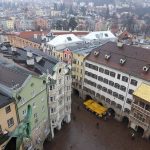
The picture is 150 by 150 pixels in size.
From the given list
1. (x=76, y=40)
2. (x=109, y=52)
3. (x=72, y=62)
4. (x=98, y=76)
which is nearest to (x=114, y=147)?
(x=98, y=76)

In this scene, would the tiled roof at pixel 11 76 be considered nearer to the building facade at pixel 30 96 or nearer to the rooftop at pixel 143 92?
the building facade at pixel 30 96

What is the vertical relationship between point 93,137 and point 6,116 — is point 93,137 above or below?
below

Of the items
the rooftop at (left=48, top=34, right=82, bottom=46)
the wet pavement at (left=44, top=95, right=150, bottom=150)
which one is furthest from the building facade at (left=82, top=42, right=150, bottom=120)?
the rooftop at (left=48, top=34, right=82, bottom=46)

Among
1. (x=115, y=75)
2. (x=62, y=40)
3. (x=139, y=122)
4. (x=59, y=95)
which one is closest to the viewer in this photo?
(x=59, y=95)

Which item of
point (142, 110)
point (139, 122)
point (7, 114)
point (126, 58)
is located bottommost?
point (139, 122)

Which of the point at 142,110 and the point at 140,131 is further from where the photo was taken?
the point at 140,131

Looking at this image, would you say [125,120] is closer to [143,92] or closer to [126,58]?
[143,92]

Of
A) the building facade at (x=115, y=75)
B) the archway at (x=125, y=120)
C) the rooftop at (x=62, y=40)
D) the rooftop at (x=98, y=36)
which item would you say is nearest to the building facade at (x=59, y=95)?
the building facade at (x=115, y=75)

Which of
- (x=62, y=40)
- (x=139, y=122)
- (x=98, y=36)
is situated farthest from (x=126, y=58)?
(x=98, y=36)

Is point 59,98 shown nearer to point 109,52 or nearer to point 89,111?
point 89,111
